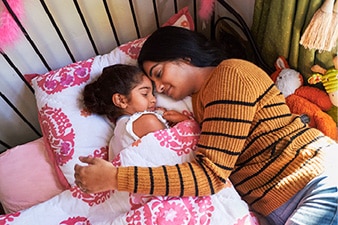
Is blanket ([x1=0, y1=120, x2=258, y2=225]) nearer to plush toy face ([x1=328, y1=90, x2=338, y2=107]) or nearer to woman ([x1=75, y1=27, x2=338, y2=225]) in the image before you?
woman ([x1=75, y1=27, x2=338, y2=225])

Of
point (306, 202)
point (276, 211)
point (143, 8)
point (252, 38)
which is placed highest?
point (143, 8)

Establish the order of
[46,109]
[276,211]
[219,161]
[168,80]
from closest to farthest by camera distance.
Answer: [219,161] < [276,211] < [168,80] < [46,109]

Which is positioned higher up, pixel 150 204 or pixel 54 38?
pixel 54 38

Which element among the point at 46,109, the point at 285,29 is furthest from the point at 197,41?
the point at 46,109

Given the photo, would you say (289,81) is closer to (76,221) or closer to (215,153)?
(215,153)

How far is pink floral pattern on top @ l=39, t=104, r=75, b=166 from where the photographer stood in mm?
1461

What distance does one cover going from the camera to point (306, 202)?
1.15 meters

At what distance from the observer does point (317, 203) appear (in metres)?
1.12

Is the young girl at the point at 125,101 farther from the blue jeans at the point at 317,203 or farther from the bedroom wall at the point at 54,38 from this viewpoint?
the blue jeans at the point at 317,203

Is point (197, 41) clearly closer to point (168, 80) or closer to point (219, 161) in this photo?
point (168, 80)

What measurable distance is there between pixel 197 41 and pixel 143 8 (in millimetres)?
417

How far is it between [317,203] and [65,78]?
102cm

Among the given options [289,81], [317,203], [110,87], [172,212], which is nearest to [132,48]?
[110,87]

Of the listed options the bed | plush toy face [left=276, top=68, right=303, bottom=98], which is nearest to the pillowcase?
the bed
